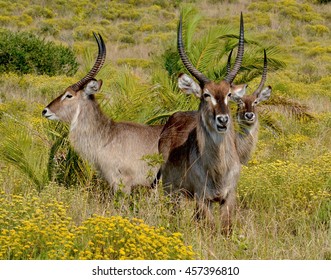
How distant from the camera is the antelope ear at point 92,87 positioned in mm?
7860

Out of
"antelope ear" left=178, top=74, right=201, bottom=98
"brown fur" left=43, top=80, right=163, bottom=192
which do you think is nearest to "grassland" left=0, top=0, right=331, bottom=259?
"brown fur" left=43, top=80, right=163, bottom=192

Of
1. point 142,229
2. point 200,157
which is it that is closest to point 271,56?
→ point 200,157

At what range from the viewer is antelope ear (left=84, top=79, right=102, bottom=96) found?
786 centimetres

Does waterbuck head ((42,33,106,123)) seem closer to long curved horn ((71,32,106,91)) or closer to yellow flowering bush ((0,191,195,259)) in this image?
long curved horn ((71,32,106,91))

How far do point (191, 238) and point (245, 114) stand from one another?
296 centimetres

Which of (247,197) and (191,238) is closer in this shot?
(191,238)

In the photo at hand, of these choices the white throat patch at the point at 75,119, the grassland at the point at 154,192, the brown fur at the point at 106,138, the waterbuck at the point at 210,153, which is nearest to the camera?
the grassland at the point at 154,192

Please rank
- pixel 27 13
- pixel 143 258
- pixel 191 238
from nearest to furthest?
pixel 143 258 → pixel 191 238 → pixel 27 13

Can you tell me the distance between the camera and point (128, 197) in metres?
7.27

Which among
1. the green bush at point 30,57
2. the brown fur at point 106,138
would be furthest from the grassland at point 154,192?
the green bush at point 30,57

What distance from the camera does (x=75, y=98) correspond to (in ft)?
26.1

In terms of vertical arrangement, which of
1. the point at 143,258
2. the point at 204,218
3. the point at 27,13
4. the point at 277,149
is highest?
the point at 143,258

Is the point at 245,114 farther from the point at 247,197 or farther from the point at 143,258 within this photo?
the point at 143,258

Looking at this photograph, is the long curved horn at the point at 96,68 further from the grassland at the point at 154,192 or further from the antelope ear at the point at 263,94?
the antelope ear at the point at 263,94
